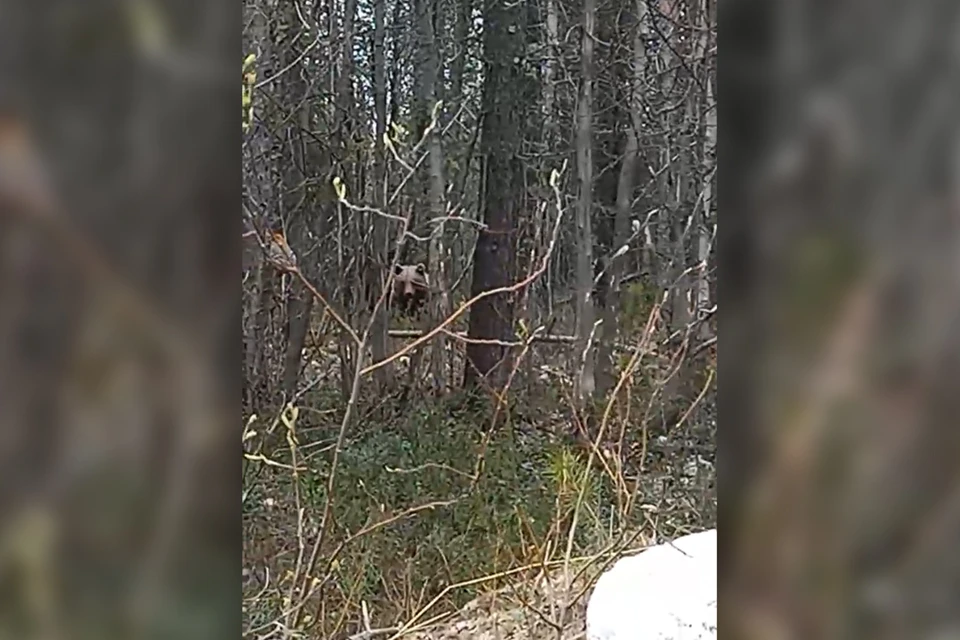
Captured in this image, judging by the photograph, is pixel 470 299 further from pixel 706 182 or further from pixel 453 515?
pixel 706 182

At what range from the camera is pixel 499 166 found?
3.81 m

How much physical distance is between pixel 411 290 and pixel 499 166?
613mm

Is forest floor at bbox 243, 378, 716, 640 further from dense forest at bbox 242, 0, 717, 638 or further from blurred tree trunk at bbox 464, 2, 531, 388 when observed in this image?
blurred tree trunk at bbox 464, 2, 531, 388

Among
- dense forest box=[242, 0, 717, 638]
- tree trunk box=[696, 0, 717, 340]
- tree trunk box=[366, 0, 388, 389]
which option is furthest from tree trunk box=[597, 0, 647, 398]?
tree trunk box=[366, 0, 388, 389]

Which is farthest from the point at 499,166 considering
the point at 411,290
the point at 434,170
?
the point at 411,290

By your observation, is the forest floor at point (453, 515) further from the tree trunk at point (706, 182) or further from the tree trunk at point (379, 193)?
the tree trunk at point (706, 182)

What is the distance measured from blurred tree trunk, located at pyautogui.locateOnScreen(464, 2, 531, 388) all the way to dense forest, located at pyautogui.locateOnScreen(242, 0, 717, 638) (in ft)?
0.04
